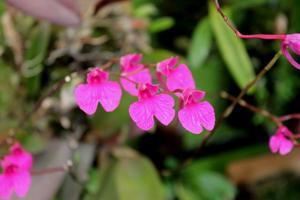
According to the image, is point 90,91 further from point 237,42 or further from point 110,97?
point 237,42

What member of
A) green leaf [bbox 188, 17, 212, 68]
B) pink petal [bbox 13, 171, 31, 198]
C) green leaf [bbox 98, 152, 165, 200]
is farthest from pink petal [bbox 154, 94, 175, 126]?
green leaf [bbox 188, 17, 212, 68]

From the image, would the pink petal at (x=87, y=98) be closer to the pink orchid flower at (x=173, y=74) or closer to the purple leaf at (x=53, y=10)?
the pink orchid flower at (x=173, y=74)

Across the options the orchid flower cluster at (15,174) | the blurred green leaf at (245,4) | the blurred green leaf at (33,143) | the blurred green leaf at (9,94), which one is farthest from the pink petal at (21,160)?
Answer: the blurred green leaf at (245,4)

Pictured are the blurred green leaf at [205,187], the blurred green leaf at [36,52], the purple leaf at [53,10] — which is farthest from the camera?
the blurred green leaf at [205,187]

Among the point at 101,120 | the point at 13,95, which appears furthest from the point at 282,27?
the point at 13,95

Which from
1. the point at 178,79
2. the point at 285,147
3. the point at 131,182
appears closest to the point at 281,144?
the point at 285,147

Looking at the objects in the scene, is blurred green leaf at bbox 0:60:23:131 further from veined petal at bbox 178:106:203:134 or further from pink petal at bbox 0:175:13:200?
veined petal at bbox 178:106:203:134
